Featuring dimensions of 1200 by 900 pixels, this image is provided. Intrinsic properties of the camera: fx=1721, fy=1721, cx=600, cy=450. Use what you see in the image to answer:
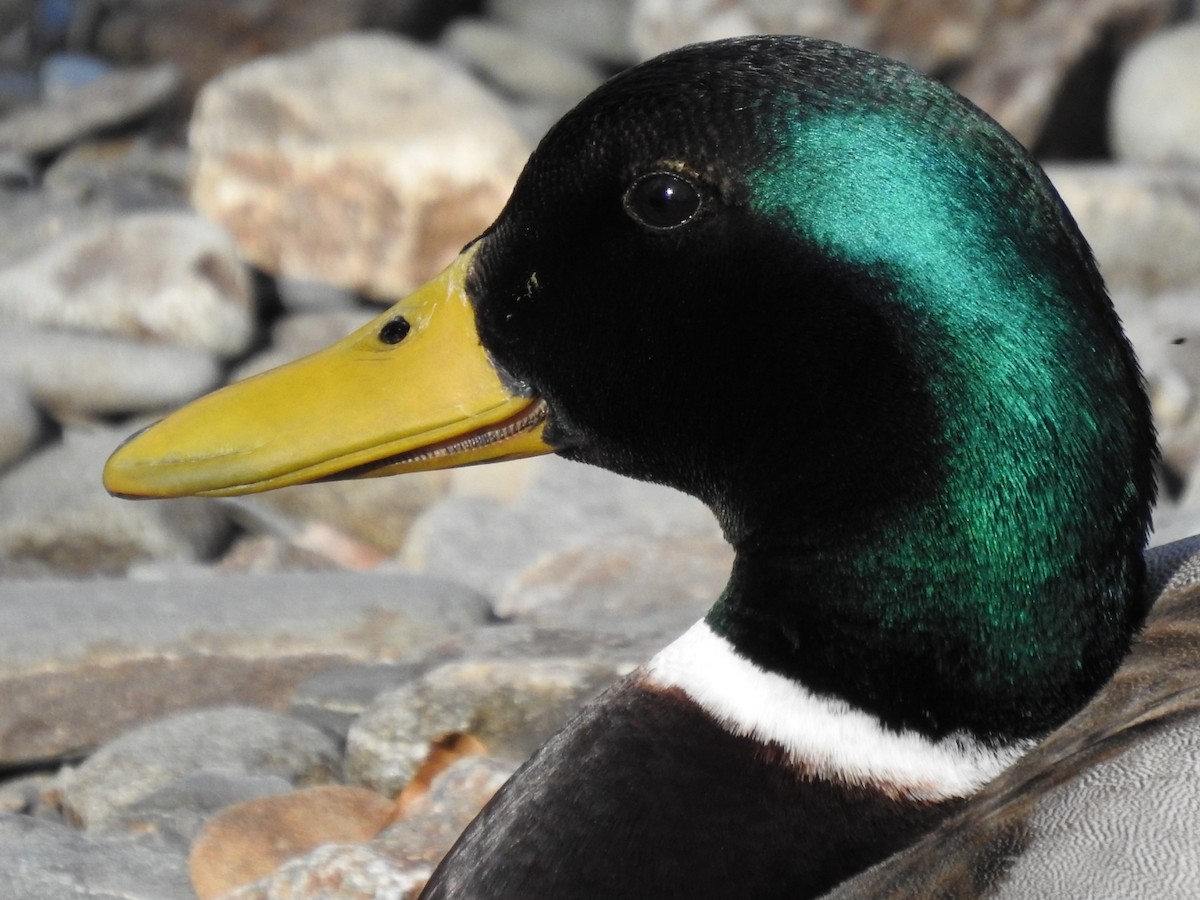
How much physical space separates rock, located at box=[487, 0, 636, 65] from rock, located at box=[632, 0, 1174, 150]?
1421mm

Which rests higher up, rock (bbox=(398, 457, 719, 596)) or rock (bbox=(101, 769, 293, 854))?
rock (bbox=(101, 769, 293, 854))

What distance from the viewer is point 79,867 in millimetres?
2525

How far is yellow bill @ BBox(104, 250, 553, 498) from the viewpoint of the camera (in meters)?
1.86

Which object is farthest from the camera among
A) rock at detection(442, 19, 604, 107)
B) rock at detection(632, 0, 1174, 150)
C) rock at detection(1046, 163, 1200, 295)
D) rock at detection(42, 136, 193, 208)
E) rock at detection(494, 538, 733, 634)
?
rock at detection(442, 19, 604, 107)

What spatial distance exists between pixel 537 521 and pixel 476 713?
5.32 ft

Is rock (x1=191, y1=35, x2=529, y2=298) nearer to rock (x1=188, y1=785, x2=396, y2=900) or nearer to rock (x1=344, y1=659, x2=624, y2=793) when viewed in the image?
rock (x1=344, y1=659, x2=624, y2=793)

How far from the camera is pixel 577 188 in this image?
175 cm

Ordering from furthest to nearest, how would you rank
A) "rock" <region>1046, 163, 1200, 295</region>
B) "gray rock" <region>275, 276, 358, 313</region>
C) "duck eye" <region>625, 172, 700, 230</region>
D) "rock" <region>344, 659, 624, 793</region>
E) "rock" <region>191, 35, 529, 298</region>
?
"gray rock" <region>275, 276, 358, 313</region>
"rock" <region>191, 35, 529, 298</region>
"rock" <region>1046, 163, 1200, 295</region>
"rock" <region>344, 659, 624, 793</region>
"duck eye" <region>625, 172, 700, 230</region>

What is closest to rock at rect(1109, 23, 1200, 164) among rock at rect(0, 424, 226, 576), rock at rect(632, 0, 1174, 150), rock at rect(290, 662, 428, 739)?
rock at rect(632, 0, 1174, 150)

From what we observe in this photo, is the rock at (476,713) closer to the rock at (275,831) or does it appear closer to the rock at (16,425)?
the rock at (275,831)

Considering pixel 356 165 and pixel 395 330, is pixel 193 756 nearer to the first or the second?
pixel 395 330

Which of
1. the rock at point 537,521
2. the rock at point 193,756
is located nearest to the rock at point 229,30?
the rock at point 537,521

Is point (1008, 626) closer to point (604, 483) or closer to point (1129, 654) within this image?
point (1129, 654)

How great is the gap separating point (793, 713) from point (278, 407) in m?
0.65
